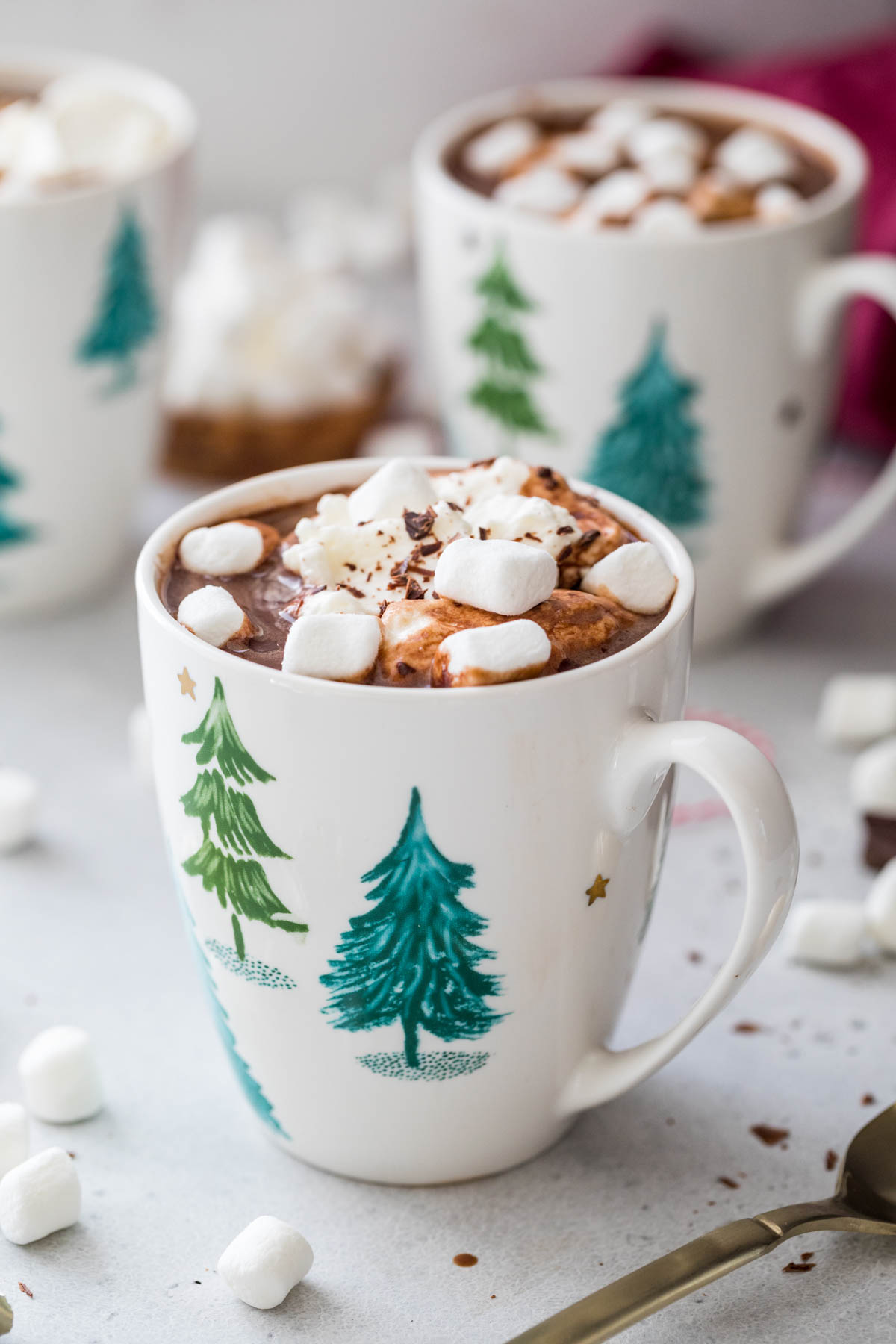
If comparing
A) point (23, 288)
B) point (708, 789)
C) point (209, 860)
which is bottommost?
point (708, 789)

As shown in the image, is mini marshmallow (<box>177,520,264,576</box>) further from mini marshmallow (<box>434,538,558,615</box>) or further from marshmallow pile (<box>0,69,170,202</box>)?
marshmallow pile (<box>0,69,170,202</box>)

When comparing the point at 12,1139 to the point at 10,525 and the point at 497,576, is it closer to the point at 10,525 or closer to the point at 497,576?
the point at 497,576

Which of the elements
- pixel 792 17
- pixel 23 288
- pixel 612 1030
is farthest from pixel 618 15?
pixel 612 1030

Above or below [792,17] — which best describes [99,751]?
below

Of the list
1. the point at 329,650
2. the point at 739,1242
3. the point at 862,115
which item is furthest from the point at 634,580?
the point at 862,115

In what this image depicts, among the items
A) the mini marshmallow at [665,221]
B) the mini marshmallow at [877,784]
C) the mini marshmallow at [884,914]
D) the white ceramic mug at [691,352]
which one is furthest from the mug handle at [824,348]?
the mini marshmallow at [884,914]

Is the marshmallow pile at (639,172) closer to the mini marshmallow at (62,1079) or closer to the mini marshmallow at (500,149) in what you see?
the mini marshmallow at (500,149)

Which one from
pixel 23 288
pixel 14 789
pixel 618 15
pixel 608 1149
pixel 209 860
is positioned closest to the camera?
pixel 209 860

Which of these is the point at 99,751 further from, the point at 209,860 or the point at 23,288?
the point at 209,860
